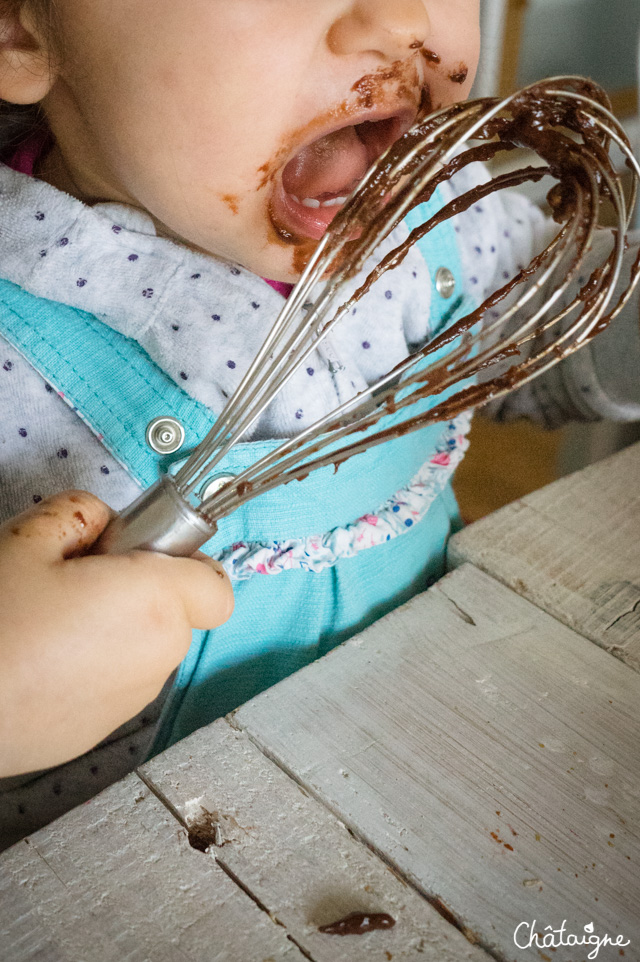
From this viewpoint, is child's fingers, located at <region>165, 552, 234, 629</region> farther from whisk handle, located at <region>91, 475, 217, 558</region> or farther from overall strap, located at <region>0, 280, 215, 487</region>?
overall strap, located at <region>0, 280, 215, 487</region>

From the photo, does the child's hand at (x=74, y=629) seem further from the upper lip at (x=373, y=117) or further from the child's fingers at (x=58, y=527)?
the upper lip at (x=373, y=117)

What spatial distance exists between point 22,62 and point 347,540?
0.38m

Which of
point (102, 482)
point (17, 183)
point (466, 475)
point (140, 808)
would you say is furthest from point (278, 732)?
point (466, 475)

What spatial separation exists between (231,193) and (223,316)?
5.1 inches

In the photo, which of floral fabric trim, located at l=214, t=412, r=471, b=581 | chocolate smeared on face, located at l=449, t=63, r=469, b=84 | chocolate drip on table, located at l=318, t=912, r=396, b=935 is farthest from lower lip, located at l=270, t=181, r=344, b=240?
chocolate drip on table, located at l=318, t=912, r=396, b=935

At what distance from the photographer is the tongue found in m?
0.47

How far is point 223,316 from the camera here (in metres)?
0.55

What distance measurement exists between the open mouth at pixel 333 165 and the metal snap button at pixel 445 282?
175 mm

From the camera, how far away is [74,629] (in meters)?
0.36

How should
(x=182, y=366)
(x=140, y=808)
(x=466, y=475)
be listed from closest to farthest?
(x=140, y=808), (x=182, y=366), (x=466, y=475)

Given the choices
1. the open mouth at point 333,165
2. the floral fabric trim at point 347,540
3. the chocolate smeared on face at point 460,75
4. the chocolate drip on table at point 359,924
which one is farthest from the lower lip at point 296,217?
the chocolate drip on table at point 359,924

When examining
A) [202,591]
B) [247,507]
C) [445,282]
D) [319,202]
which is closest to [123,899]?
[202,591]

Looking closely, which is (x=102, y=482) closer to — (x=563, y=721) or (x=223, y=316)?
(x=223, y=316)

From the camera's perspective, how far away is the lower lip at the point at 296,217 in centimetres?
44
